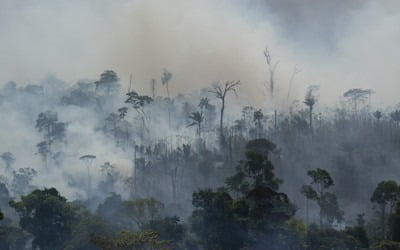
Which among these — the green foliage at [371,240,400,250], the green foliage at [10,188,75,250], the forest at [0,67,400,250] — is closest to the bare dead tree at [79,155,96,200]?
the forest at [0,67,400,250]

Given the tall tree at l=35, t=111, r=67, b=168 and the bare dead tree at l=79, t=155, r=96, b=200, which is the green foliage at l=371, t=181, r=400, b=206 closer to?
the bare dead tree at l=79, t=155, r=96, b=200

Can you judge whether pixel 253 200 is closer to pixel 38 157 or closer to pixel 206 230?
pixel 206 230

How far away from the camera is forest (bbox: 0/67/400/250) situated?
69438mm

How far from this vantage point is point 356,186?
11156 cm

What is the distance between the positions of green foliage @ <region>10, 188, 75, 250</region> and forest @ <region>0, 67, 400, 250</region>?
151 millimetres

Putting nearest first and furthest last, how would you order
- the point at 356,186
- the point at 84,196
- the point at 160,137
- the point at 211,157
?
the point at 356,186, the point at 211,157, the point at 84,196, the point at 160,137

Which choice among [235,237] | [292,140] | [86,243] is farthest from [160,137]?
[235,237]

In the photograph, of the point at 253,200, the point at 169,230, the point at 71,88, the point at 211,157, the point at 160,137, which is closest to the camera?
the point at 253,200

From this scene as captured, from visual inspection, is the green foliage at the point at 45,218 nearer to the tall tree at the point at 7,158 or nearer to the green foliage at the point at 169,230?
the green foliage at the point at 169,230

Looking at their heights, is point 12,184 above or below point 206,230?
above

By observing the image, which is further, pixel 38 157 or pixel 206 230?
pixel 38 157

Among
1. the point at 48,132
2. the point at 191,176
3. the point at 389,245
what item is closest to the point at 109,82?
the point at 48,132

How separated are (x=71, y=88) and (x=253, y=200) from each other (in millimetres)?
138526

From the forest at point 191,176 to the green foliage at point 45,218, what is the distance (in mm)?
151
